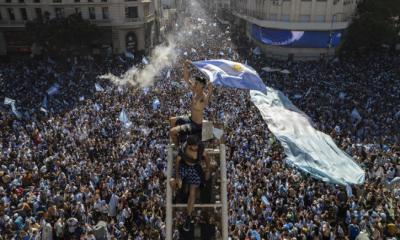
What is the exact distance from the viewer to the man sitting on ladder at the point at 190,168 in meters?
7.52

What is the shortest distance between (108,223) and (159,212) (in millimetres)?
1918

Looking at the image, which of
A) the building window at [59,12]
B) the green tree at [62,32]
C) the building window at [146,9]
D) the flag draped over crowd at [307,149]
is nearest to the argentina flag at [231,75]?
the flag draped over crowd at [307,149]

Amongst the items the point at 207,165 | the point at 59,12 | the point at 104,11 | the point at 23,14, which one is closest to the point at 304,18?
the point at 104,11

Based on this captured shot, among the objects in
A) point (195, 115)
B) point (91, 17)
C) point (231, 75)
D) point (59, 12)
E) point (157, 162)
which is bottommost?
point (157, 162)

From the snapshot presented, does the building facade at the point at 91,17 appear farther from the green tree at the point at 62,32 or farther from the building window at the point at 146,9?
the green tree at the point at 62,32

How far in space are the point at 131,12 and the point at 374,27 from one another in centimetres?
2938

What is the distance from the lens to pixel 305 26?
45.6 m

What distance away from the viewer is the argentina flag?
367 inches

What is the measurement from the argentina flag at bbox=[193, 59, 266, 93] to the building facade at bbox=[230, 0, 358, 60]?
38830mm

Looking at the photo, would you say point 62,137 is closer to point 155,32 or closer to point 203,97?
point 203,97

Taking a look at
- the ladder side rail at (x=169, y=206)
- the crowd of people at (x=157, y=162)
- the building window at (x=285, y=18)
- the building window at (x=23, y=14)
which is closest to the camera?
the ladder side rail at (x=169, y=206)

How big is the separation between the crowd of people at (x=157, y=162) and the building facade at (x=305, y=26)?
14827 millimetres

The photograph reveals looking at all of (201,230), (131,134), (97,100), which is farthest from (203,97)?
(97,100)

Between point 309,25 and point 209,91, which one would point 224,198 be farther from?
point 309,25
